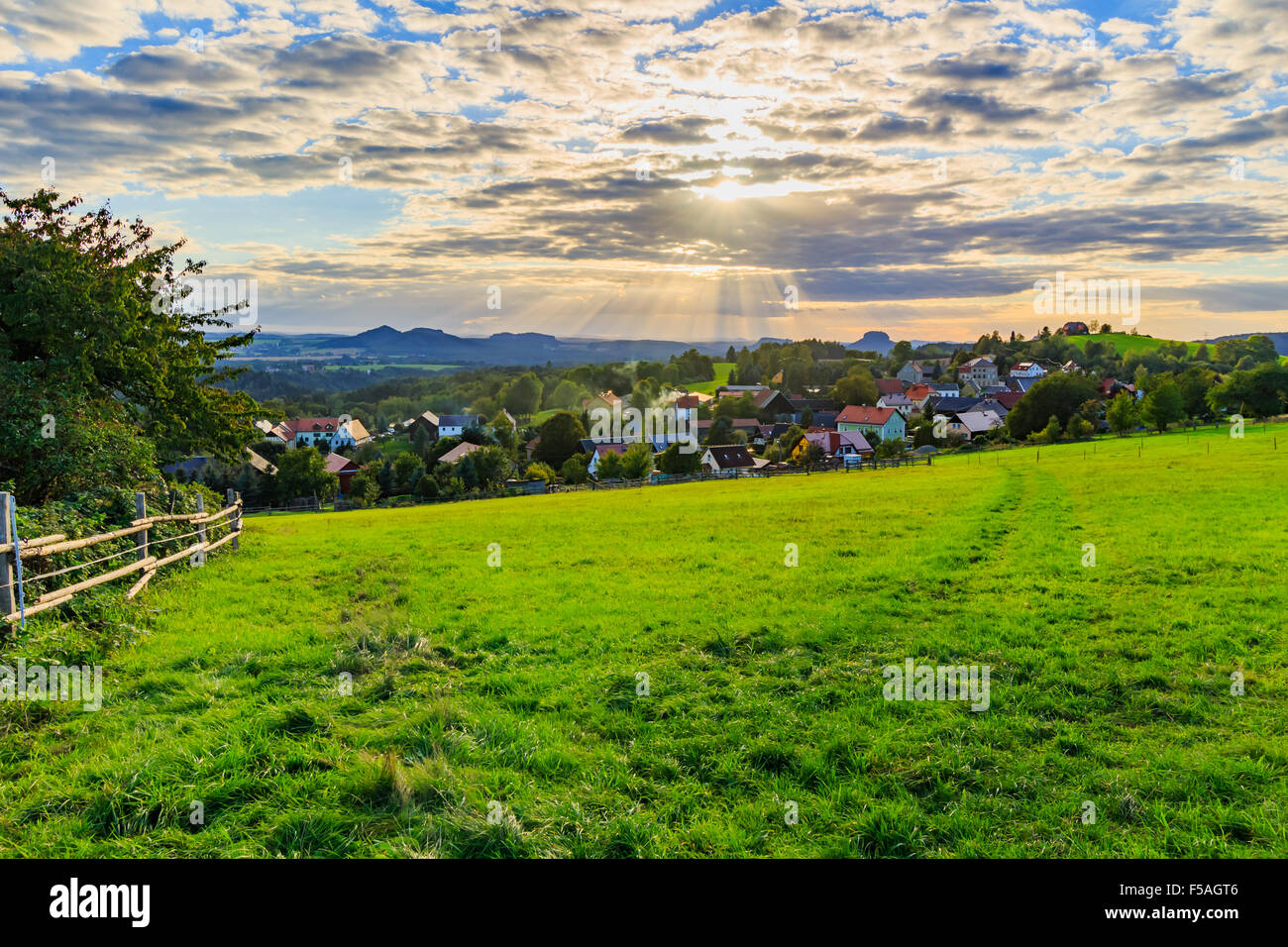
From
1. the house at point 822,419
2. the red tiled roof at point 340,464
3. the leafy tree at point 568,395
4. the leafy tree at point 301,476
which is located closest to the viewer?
the leafy tree at point 301,476

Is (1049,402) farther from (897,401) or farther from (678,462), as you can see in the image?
(897,401)

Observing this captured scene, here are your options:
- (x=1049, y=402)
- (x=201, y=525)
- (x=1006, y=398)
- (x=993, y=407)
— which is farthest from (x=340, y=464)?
(x=1006, y=398)

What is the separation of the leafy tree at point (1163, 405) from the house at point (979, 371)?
98.9 meters

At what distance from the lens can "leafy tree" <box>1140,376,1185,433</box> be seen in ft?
265

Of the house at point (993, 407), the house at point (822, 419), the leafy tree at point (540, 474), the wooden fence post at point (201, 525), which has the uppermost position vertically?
the house at point (993, 407)

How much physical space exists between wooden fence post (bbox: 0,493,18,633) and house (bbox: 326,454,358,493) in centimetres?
9003

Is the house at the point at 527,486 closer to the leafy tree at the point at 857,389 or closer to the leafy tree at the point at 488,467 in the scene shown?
the leafy tree at the point at 488,467

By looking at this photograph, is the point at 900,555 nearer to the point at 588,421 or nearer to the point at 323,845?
the point at 323,845

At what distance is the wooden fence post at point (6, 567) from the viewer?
971cm

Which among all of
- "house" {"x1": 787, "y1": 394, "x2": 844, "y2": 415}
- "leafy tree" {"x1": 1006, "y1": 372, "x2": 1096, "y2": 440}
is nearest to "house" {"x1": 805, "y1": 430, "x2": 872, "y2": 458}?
"leafy tree" {"x1": 1006, "y1": 372, "x2": 1096, "y2": 440}

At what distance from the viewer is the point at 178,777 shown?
637 cm

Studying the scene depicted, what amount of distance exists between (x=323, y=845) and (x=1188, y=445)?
69.1m

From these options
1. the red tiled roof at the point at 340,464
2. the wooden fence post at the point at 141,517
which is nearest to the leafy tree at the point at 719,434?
the red tiled roof at the point at 340,464

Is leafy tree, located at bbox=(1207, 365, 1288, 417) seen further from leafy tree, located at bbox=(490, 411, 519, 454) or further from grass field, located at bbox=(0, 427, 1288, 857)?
leafy tree, located at bbox=(490, 411, 519, 454)
